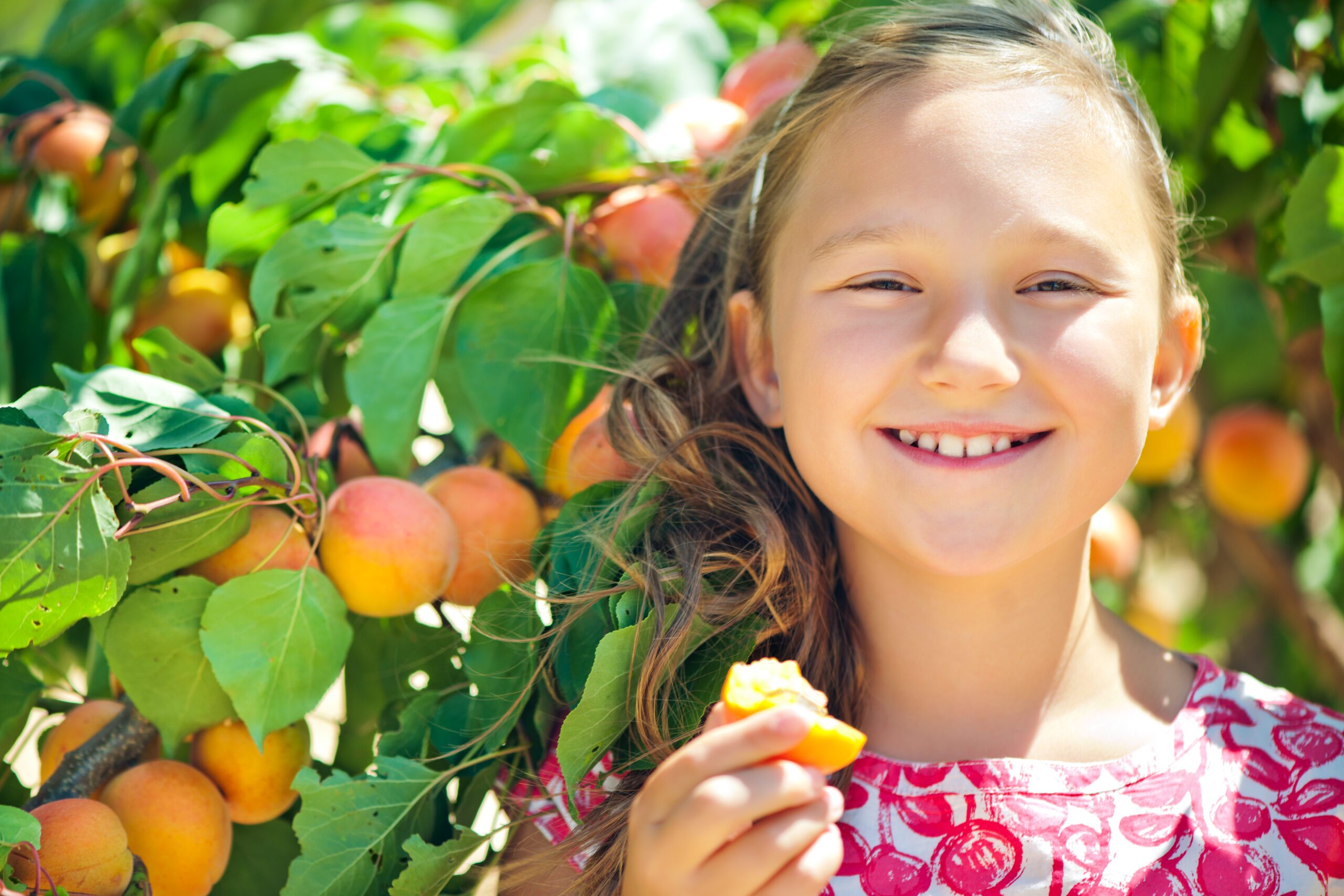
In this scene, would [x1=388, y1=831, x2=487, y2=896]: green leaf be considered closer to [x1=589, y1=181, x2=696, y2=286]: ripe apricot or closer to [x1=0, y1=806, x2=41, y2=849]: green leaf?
[x1=0, y1=806, x2=41, y2=849]: green leaf

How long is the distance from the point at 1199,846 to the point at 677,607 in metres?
0.53

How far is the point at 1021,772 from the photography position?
1.06 meters

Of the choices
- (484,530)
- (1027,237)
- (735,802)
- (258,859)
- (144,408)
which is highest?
(1027,237)

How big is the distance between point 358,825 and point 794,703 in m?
0.45

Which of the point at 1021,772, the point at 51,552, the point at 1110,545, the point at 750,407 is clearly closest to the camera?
the point at 51,552

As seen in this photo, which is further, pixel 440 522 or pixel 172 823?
pixel 440 522

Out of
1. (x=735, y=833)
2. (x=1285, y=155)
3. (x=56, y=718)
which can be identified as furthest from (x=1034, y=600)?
(x=56, y=718)

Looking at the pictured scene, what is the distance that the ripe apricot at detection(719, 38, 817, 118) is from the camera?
4.74 ft

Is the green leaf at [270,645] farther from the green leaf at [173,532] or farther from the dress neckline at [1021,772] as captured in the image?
the dress neckline at [1021,772]

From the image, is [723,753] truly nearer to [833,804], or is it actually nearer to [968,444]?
[833,804]

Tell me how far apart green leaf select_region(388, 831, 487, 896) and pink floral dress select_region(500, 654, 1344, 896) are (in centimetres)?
8

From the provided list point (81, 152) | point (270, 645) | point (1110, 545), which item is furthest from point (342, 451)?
point (1110, 545)

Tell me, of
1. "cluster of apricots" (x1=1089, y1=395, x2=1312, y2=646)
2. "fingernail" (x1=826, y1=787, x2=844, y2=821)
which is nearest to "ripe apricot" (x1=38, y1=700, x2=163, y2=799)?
"fingernail" (x1=826, y1=787, x2=844, y2=821)

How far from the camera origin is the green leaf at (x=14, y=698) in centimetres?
103
